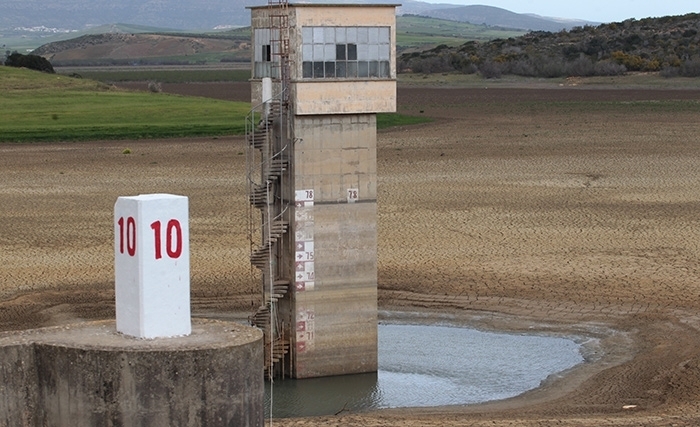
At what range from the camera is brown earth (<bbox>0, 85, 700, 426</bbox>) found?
22.2 m

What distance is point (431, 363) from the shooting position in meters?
24.0

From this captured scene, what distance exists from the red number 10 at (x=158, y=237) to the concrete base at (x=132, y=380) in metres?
0.80

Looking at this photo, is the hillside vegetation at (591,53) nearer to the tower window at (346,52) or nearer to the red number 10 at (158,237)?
the tower window at (346,52)

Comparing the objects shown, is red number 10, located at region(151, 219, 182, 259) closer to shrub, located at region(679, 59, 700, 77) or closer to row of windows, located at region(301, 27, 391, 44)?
row of windows, located at region(301, 27, 391, 44)

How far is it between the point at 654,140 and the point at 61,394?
43121 mm

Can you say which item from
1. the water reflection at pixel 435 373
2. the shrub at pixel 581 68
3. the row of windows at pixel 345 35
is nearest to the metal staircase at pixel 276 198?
the row of windows at pixel 345 35

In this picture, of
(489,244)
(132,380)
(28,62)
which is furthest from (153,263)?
(28,62)

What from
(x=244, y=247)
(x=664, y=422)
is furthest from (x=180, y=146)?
(x=664, y=422)

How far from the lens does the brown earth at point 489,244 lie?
72.9ft

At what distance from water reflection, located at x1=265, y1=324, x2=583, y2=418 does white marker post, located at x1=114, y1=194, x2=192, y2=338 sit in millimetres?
8523

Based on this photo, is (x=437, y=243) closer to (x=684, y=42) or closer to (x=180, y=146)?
(x=180, y=146)

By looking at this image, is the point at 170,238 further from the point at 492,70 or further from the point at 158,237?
the point at 492,70

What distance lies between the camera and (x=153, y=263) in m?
12.0

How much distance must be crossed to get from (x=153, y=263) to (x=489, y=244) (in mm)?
20948
